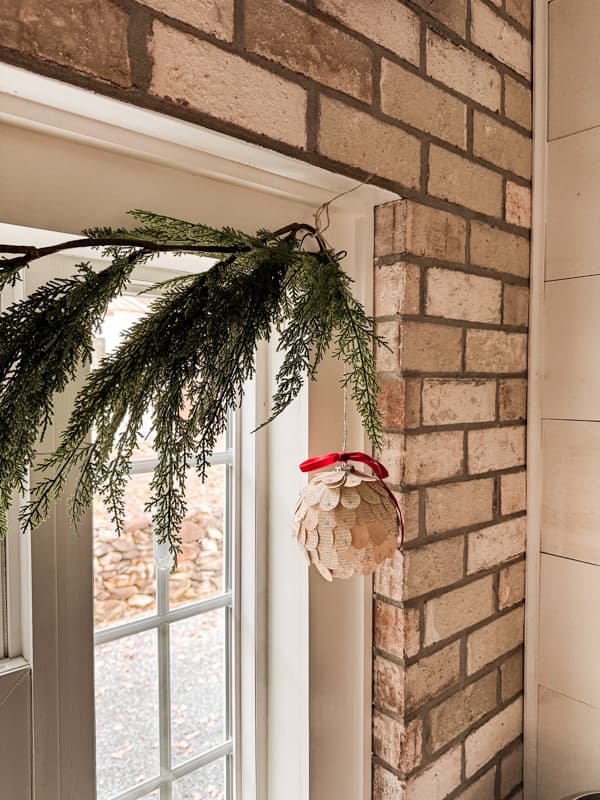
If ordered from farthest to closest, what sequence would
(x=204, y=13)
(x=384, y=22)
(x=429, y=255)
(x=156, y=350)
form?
(x=429, y=255) → (x=384, y=22) → (x=204, y=13) → (x=156, y=350)

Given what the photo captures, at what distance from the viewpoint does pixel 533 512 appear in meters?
1.30

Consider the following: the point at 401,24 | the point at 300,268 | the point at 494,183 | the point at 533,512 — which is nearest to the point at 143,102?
the point at 300,268

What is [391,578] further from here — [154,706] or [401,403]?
[154,706]

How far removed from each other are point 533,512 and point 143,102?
1097 mm

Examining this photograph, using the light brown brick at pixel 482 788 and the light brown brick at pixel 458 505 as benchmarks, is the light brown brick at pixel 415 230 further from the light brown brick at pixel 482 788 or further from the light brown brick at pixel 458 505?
the light brown brick at pixel 482 788

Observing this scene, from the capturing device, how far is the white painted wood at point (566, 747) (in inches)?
48.1

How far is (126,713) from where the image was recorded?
0.98m

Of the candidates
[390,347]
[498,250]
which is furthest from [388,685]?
[498,250]

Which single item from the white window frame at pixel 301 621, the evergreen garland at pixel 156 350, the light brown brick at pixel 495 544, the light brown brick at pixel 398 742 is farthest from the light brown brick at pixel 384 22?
the light brown brick at pixel 398 742

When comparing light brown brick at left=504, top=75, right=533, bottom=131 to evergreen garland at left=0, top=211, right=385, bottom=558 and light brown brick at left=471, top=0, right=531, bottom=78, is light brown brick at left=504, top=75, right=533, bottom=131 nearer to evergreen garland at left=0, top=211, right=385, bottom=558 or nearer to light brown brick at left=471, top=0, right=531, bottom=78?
light brown brick at left=471, top=0, right=531, bottom=78

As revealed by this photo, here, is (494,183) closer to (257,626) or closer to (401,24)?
(401,24)

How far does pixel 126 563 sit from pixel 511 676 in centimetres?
87

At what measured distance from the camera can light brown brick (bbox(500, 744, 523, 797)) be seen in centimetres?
127

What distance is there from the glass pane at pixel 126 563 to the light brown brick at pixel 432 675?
477mm
